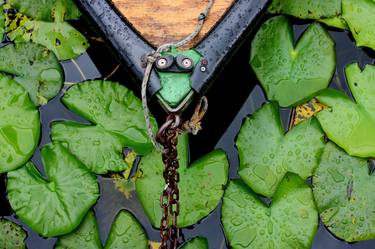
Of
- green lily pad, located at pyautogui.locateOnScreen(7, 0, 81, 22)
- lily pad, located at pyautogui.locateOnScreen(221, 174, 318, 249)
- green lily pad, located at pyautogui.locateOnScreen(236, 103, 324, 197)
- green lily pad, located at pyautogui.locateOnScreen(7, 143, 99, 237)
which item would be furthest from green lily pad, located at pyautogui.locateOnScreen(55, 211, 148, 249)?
green lily pad, located at pyautogui.locateOnScreen(7, 0, 81, 22)

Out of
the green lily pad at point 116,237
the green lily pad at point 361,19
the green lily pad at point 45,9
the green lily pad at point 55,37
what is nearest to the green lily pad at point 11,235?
the green lily pad at point 116,237

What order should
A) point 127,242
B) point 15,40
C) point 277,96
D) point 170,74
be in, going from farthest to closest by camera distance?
point 15,40
point 277,96
point 127,242
point 170,74

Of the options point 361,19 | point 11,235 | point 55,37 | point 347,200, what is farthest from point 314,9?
point 11,235

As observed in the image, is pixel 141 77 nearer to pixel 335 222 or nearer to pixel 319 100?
pixel 319 100

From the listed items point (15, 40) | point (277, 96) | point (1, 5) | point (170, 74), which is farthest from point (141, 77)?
point (1, 5)

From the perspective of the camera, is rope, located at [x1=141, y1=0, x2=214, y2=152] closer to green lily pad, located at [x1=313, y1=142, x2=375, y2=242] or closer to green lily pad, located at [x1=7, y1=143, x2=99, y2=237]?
green lily pad, located at [x1=7, y1=143, x2=99, y2=237]
